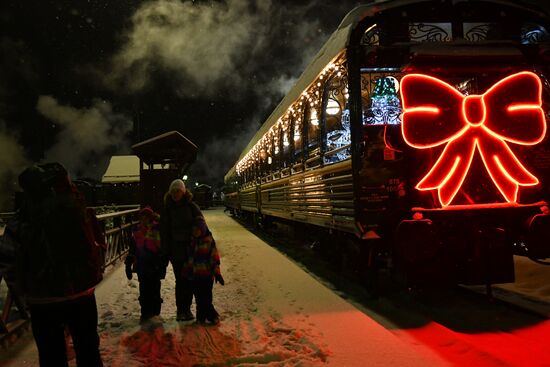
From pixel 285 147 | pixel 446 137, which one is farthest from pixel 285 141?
pixel 446 137

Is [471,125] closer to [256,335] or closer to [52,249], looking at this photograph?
[256,335]

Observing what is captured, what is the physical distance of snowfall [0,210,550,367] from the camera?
3627 millimetres

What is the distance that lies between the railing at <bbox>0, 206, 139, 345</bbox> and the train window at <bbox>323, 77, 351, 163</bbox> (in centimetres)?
382

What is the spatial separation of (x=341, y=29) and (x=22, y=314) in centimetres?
473

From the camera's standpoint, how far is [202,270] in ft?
15.5

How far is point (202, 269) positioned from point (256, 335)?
2.95 ft

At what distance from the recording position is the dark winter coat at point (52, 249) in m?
2.59

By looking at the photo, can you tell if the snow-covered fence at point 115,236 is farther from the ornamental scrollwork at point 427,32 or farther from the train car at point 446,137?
the ornamental scrollwork at point 427,32

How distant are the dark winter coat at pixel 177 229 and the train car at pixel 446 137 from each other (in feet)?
6.10

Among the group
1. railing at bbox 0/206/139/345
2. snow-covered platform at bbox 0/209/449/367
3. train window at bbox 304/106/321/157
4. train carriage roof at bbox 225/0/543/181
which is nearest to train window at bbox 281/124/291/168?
train window at bbox 304/106/321/157

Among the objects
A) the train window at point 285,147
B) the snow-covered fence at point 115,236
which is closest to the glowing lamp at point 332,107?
the train window at point 285,147

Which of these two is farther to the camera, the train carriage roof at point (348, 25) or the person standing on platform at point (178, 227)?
the train carriage roof at point (348, 25)

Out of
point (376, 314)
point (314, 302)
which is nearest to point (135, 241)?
point (314, 302)

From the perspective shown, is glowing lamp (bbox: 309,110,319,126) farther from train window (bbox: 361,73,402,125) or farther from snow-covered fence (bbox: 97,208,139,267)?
snow-covered fence (bbox: 97,208,139,267)
